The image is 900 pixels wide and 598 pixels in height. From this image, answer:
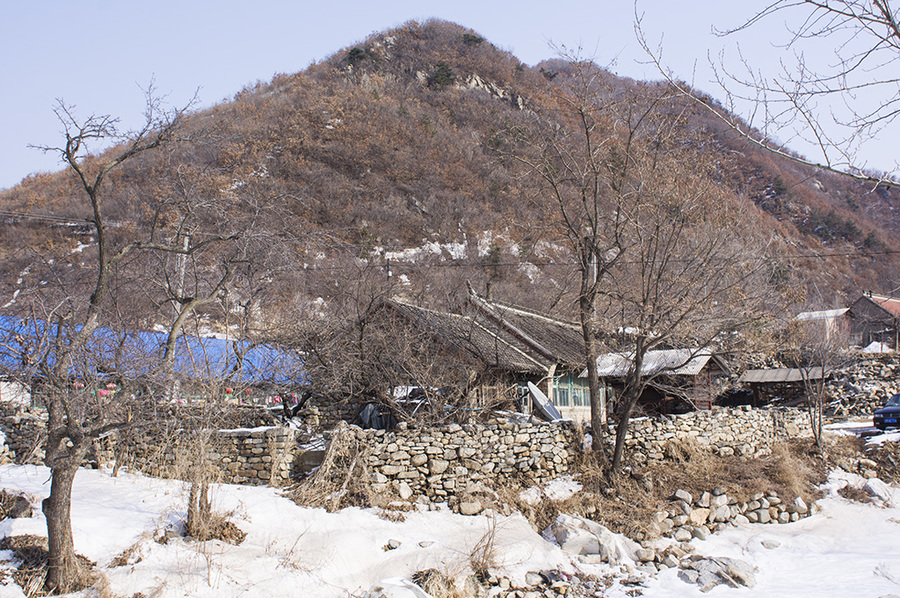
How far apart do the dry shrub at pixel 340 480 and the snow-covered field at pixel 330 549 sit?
326 mm

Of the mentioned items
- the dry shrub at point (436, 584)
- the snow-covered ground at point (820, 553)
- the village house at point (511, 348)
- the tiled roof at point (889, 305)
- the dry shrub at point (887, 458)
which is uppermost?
the tiled roof at point (889, 305)

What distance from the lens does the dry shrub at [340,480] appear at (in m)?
A: 11.0

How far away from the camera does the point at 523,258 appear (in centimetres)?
4484

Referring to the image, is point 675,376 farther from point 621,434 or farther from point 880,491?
point 621,434

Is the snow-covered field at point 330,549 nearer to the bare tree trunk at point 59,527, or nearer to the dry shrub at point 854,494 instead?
the bare tree trunk at point 59,527

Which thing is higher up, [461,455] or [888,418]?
[461,455]

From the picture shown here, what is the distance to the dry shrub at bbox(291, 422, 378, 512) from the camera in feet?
36.0

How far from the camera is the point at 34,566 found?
7320mm

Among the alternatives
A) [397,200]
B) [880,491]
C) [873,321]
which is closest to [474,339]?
[880,491]

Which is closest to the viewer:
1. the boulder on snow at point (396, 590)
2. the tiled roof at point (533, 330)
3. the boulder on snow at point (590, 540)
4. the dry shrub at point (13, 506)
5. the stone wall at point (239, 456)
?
the boulder on snow at point (396, 590)

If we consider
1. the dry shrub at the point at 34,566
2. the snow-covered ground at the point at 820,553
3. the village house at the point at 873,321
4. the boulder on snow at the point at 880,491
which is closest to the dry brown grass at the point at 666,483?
the snow-covered ground at the point at 820,553

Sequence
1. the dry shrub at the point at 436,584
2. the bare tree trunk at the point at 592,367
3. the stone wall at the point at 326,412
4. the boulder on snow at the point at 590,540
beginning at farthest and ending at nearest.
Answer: the stone wall at the point at 326,412 < the bare tree trunk at the point at 592,367 < the boulder on snow at the point at 590,540 < the dry shrub at the point at 436,584

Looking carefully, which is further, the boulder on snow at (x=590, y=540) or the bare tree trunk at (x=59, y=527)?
the boulder on snow at (x=590, y=540)

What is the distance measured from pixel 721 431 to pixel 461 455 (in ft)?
28.6
